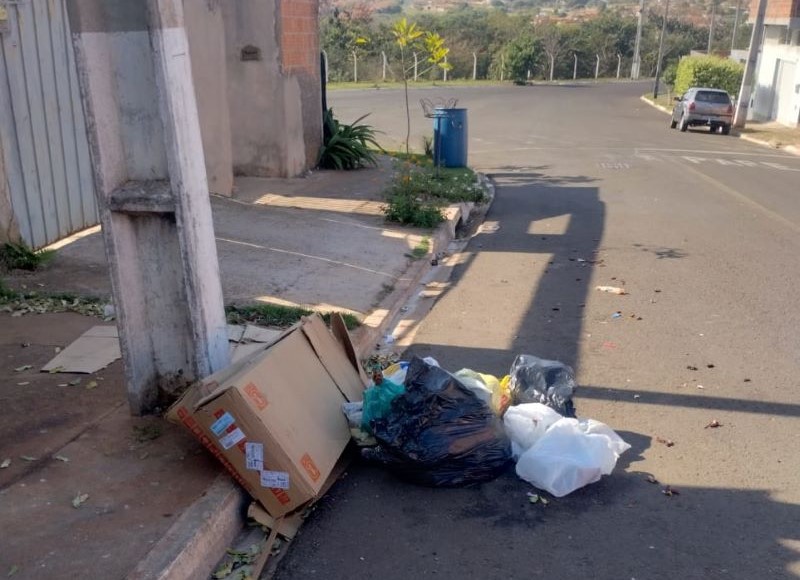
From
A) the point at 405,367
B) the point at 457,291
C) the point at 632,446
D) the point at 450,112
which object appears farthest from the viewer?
the point at 450,112

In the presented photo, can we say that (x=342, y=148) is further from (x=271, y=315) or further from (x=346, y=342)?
(x=346, y=342)

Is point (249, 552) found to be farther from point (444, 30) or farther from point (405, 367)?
point (444, 30)

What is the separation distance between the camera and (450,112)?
1622 cm

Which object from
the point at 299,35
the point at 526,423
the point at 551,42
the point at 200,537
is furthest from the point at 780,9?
the point at 200,537

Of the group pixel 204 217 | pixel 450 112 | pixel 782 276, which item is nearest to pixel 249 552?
pixel 204 217

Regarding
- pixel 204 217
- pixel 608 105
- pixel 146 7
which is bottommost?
pixel 608 105

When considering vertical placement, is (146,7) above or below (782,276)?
above

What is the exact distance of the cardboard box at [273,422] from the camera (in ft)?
13.1

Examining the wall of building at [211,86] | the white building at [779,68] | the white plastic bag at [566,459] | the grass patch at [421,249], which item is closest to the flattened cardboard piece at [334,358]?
the white plastic bag at [566,459]

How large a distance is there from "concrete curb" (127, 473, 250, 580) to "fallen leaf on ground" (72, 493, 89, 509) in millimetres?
496

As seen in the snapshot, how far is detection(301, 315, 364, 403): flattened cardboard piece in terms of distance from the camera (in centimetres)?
494

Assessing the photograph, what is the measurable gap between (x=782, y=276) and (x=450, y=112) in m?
8.62

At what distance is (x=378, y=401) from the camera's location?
180 inches

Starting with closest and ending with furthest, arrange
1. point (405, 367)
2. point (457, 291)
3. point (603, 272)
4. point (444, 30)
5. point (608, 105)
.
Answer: point (405, 367) → point (457, 291) → point (603, 272) → point (608, 105) → point (444, 30)
